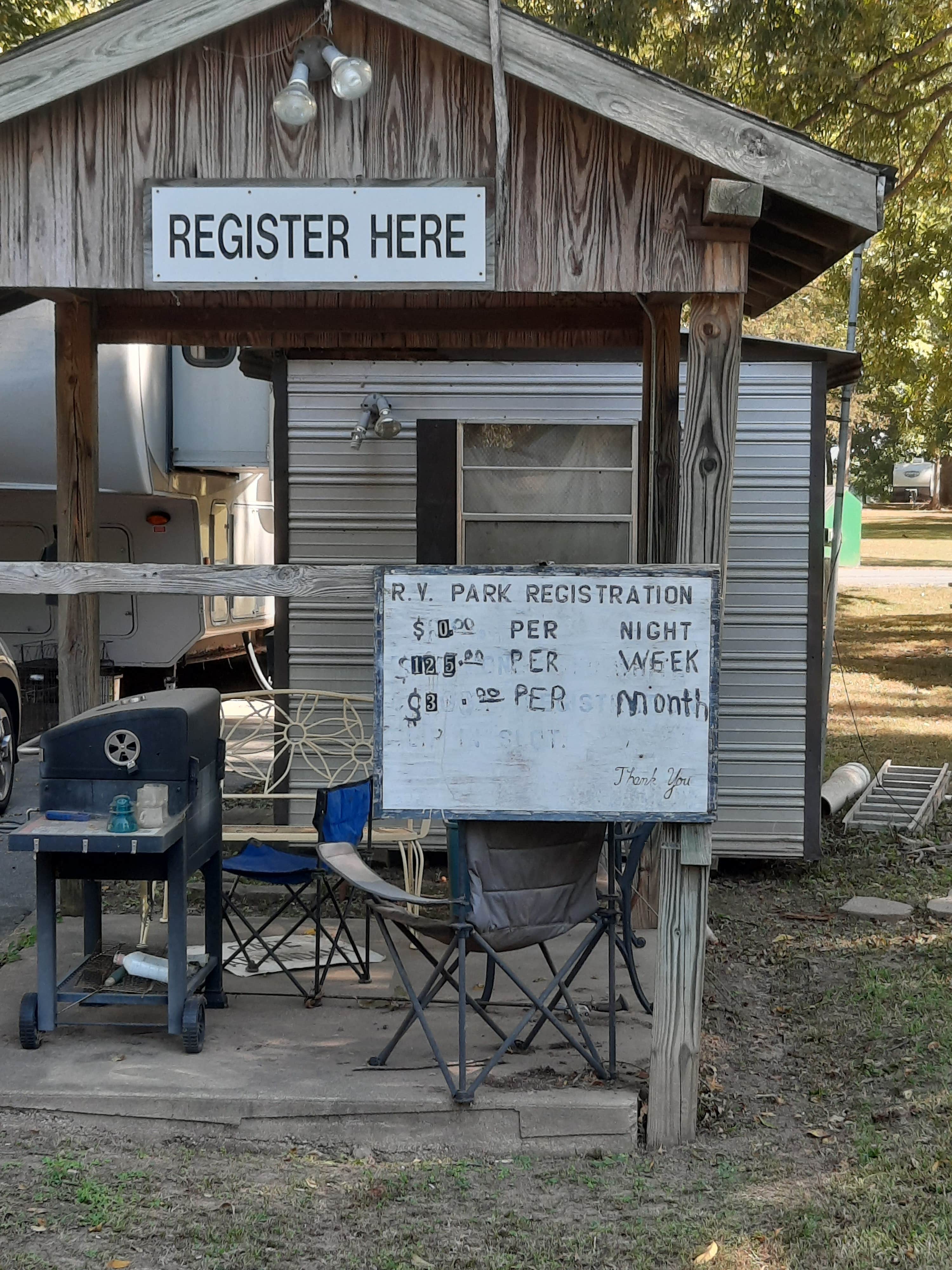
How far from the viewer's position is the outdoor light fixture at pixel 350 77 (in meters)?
3.77

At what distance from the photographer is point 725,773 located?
7352 millimetres

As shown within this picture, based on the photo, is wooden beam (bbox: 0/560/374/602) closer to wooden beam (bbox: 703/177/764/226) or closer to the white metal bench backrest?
wooden beam (bbox: 703/177/764/226)

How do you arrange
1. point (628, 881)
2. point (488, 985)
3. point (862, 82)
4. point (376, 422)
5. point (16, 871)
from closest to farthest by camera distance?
point (628, 881) → point (488, 985) → point (376, 422) → point (16, 871) → point (862, 82)

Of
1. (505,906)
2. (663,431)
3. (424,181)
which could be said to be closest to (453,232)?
(424,181)

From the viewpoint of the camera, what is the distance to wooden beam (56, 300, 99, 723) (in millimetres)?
5828

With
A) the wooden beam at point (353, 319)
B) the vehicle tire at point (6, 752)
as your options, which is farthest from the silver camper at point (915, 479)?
the wooden beam at point (353, 319)

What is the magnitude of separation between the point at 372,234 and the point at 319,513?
3.60m

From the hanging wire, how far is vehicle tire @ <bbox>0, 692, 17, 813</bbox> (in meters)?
5.84

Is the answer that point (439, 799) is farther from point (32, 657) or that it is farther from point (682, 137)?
point (32, 657)

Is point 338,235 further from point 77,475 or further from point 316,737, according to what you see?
point 316,737

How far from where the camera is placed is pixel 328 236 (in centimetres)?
394

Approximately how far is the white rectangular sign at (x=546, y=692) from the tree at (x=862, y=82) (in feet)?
22.4

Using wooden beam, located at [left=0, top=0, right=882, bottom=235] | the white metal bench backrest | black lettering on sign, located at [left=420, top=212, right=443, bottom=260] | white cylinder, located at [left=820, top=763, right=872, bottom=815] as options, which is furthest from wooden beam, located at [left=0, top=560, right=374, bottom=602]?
white cylinder, located at [left=820, top=763, right=872, bottom=815]

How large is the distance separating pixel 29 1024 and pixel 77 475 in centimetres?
251
